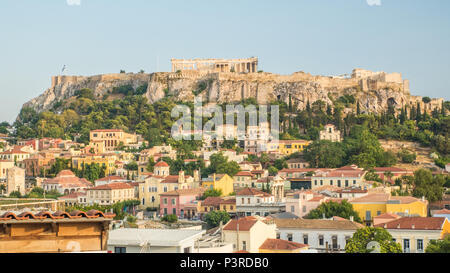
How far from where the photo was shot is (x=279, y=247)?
1992cm

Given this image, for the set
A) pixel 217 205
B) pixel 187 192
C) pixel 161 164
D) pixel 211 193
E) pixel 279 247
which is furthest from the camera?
pixel 161 164

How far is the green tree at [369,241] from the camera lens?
1942 centimetres

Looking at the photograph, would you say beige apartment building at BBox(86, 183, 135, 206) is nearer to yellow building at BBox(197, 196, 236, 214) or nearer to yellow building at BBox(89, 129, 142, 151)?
yellow building at BBox(197, 196, 236, 214)

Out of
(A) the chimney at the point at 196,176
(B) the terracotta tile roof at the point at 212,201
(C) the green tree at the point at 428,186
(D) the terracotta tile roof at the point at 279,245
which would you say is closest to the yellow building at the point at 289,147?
(A) the chimney at the point at 196,176

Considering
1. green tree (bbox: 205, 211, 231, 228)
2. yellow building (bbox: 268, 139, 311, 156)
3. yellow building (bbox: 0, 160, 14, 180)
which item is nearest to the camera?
green tree (bbox: 205, 211, 231, 228)

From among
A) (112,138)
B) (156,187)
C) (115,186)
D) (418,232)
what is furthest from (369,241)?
(112,138)

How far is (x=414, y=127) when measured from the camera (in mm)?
57094

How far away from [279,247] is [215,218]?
41.5 ft

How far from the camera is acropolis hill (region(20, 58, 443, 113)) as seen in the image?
67.6 metres

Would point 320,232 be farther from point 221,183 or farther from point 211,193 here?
point 221,183

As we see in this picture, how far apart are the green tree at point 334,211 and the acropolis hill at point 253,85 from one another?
35.9 m

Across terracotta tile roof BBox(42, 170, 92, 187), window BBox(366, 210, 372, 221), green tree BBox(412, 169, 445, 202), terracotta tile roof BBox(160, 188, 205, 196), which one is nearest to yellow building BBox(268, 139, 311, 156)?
terracotta tile roof BBox(160, 188, 205, 196)

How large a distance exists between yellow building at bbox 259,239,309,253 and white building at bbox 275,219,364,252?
2964mm
